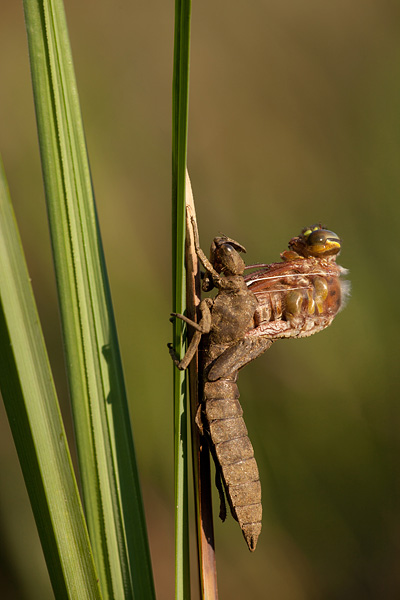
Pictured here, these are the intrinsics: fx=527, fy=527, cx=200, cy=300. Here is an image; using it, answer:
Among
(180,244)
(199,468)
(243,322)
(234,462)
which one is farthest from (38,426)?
(243,322)

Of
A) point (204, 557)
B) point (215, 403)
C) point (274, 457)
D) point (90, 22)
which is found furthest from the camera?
point (90, 22)

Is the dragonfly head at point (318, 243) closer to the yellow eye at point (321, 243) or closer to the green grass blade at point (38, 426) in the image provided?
the yellow eye at point (321, 243)

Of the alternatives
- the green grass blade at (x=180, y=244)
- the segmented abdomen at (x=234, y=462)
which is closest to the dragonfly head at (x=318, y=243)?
the segmented abdomen at (x=234, y=462)

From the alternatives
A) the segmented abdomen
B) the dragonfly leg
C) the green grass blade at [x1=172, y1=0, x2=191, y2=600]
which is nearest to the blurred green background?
the segmented abdomen

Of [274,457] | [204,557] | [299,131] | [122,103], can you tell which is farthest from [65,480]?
[299,131]

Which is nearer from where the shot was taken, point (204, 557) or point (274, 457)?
point (204, 557)

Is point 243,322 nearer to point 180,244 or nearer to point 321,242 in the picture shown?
point 321,242

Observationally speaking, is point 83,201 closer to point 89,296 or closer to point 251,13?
point 89,296
